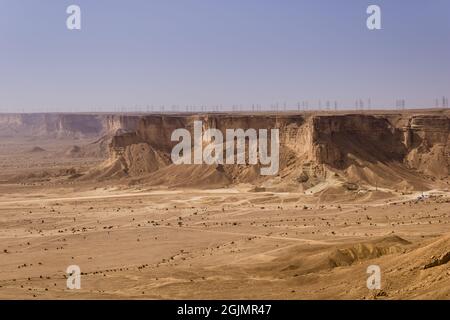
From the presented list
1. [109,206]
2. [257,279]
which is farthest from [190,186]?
[257,279]

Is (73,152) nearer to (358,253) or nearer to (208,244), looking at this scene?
(208,244)

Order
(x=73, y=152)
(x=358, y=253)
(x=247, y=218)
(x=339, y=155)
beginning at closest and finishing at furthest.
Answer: (x=358, y=253), (x=247, y=218), (x=339, y=155), (x=73, y=152)

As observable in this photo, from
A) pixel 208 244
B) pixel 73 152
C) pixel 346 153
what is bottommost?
pixel 208 244

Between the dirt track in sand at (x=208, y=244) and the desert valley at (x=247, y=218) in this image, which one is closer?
the dirt track in sand at (x=208, y=244)

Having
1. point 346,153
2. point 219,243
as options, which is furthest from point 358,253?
point 346,153

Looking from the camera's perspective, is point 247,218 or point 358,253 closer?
point 358,253

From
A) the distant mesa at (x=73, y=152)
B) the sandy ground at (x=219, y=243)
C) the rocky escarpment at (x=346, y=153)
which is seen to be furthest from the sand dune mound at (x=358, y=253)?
the distant mesa at (x=73, y=152)

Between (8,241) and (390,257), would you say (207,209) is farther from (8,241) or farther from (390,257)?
(390,257)

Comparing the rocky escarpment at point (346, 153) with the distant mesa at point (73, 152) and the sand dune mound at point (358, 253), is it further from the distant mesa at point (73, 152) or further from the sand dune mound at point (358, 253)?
the distant mesa at point (73, 152)

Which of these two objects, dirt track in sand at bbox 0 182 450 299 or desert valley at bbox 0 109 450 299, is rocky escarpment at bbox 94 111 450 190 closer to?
desert valley at bbox 0 109 450 299
